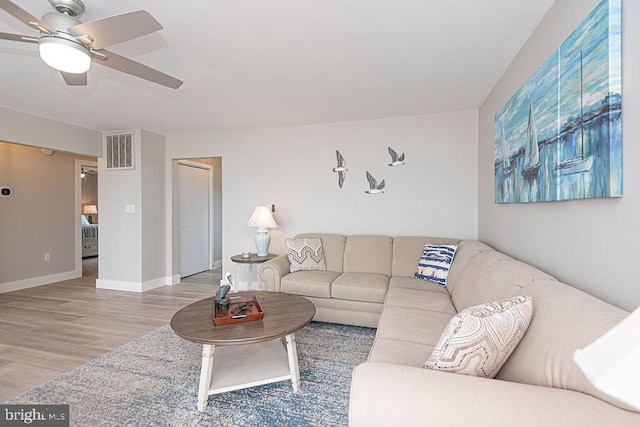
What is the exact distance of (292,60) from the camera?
7.47 ft

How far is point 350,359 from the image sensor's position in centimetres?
235

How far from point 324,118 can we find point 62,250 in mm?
5000

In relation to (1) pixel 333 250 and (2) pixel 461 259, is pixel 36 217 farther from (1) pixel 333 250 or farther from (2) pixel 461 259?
(2) pixel 461 259

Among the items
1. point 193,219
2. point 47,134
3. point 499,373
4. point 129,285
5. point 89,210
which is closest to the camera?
point 499,373

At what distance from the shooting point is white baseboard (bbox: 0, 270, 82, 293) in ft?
13.8

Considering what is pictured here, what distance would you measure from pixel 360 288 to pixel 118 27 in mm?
2597

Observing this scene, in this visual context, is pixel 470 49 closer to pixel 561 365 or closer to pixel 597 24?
pixel 597 24

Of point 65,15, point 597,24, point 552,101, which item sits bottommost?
point 552,101

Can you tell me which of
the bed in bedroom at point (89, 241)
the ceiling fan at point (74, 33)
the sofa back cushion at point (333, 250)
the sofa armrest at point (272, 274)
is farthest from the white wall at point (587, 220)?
the bed in bedroom at point (89, 241)

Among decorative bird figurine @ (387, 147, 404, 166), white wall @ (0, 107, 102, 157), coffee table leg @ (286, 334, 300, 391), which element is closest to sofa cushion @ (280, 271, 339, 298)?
coffee table leg @ (286, 334, 300, 391)

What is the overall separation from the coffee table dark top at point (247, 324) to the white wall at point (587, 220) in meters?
1.52

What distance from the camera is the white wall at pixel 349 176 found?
139 inches

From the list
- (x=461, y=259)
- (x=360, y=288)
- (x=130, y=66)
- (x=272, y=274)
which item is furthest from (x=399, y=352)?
(x=130, y=66)

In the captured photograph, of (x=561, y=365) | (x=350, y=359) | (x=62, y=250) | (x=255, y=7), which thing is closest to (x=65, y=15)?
(x=255, y=7)
